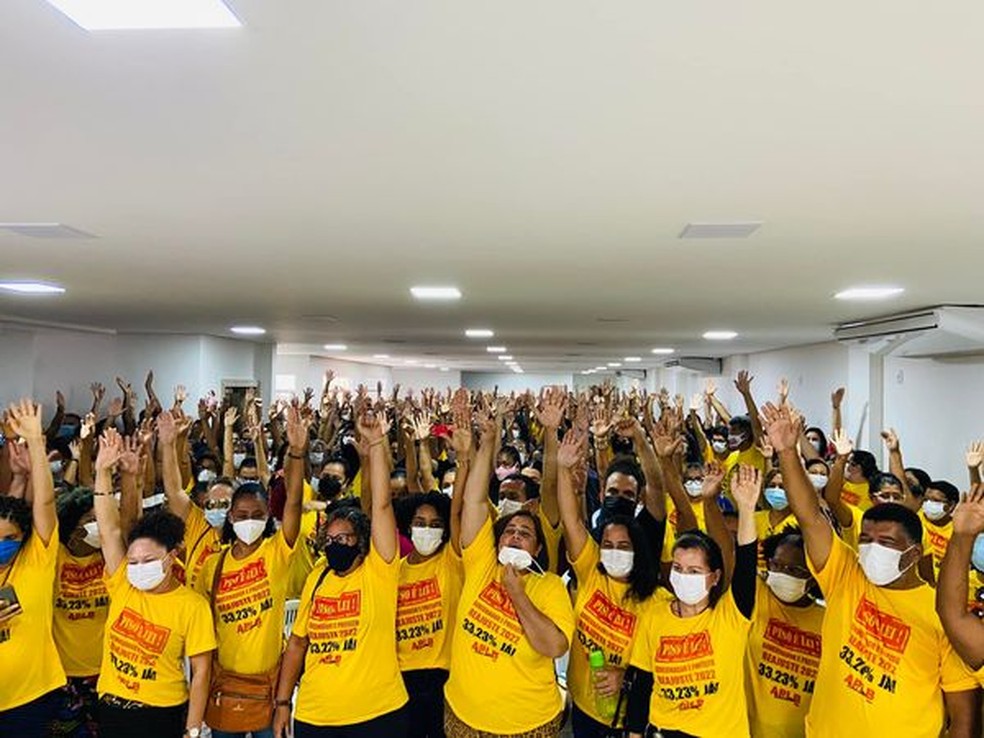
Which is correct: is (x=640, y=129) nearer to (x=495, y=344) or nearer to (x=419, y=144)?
(x=419, y=144)

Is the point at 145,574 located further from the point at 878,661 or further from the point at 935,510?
the point at 935,510

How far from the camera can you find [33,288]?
6.00m

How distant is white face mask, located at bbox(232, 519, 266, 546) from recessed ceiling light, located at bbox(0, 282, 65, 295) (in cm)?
367

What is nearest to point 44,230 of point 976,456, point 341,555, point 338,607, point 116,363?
point 341,555

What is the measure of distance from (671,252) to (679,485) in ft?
4.23

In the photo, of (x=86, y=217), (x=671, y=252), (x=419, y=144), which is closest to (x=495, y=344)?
(x=671, y=252)

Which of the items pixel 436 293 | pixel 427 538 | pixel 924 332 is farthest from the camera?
pixel 924 332

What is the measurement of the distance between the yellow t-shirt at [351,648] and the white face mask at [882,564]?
1.75 metres

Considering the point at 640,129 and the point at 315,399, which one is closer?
the point at 640,129

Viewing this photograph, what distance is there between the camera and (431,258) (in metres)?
4.35

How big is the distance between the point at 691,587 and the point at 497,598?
728mm

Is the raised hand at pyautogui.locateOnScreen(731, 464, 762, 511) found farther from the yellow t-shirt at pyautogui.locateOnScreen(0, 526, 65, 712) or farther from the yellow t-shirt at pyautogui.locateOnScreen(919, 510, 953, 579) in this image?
the yellow t-shirt at pyautogui.locateOnScreen(0, 526, 65, 712)

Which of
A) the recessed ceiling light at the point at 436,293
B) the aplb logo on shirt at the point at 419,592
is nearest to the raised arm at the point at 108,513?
the aplb logo on shirt at the point at 419,592

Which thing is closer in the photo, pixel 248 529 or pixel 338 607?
pixel 338 607
